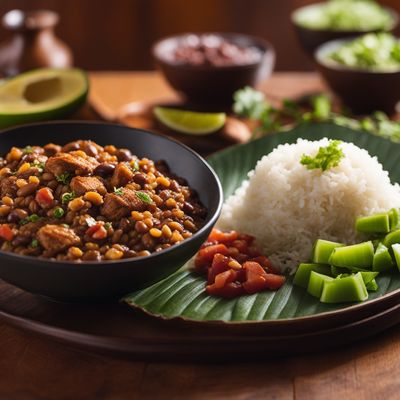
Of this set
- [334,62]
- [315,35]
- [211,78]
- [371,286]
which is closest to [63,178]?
[371,286]

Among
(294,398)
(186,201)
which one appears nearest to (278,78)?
(186,201)

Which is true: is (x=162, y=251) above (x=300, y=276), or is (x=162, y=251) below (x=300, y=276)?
above

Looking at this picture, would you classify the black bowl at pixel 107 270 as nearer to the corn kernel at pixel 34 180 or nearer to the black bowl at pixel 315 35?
the corn kernel at pixel 34 180

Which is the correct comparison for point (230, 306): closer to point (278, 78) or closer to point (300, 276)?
point (300, 276)

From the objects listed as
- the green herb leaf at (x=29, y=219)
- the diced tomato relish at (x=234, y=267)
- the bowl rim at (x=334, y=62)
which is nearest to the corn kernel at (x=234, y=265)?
the diced tomato relish at (x=234, y=267)

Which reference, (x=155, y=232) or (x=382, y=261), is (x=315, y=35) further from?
(x=155, y=232)

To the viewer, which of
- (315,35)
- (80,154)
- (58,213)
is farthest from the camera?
(315,35)
